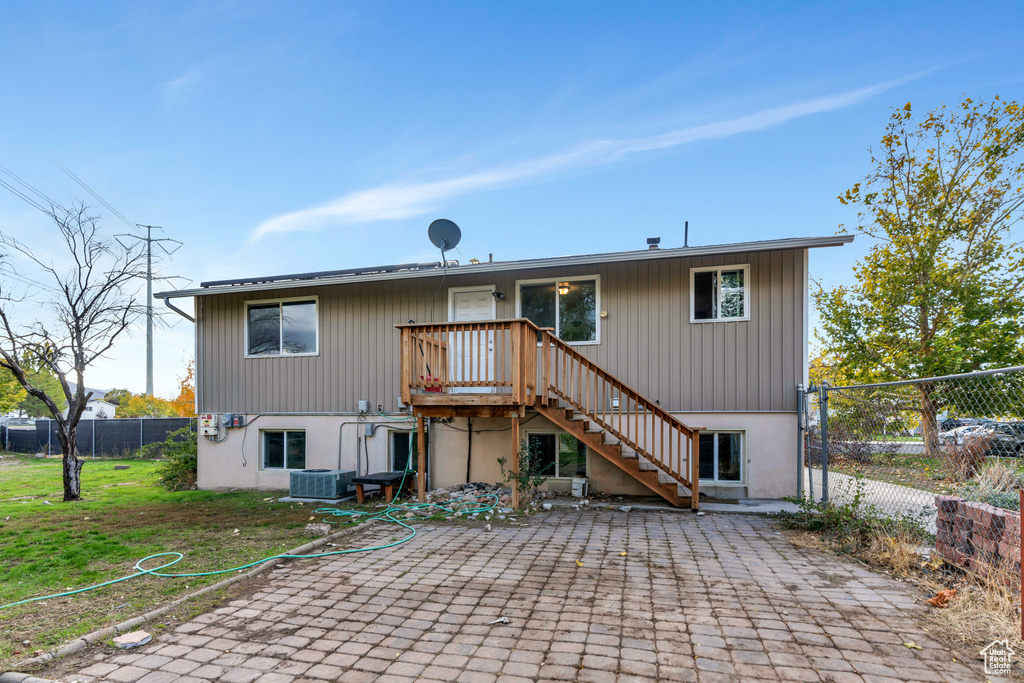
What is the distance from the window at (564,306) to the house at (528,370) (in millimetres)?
24

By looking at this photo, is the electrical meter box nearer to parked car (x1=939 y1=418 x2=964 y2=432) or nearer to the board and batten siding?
the board and batten siding

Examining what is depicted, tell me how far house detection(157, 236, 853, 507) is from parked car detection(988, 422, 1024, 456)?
3.37 meters

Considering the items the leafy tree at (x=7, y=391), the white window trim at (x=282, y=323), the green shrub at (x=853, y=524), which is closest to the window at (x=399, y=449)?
the white window trim at (x=282, y=323)

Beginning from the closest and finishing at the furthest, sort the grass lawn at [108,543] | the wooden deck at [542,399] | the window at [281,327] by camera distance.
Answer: the grass lawn at [108,543]
the wooden deck at [542,399]
the window at [281,327]

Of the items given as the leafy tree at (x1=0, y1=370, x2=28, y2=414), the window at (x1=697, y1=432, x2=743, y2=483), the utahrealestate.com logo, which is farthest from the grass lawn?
the leafy tree at (x1=0, y1=370, x2=28, y2=414)

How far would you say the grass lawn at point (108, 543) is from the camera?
356 centimetres

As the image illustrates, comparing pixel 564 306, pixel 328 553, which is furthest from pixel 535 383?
pixel 328 553

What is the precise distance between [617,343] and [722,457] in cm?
240

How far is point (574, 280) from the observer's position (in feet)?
28.5

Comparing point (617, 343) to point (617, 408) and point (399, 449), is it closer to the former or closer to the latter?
point (617, 408)

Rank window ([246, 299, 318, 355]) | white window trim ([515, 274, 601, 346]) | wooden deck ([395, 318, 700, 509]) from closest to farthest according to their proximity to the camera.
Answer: wooden deck ([395, 318, 700, 509]), white window trim ([515, 274, 601, 346]), window ([246, 299, 318, 355])

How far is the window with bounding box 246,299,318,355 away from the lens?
9.87 meters

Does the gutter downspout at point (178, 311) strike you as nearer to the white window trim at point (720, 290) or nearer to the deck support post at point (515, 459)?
the deck support post at point (515, 459)

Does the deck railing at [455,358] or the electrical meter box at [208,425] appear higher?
the deck railing at [455,358]
